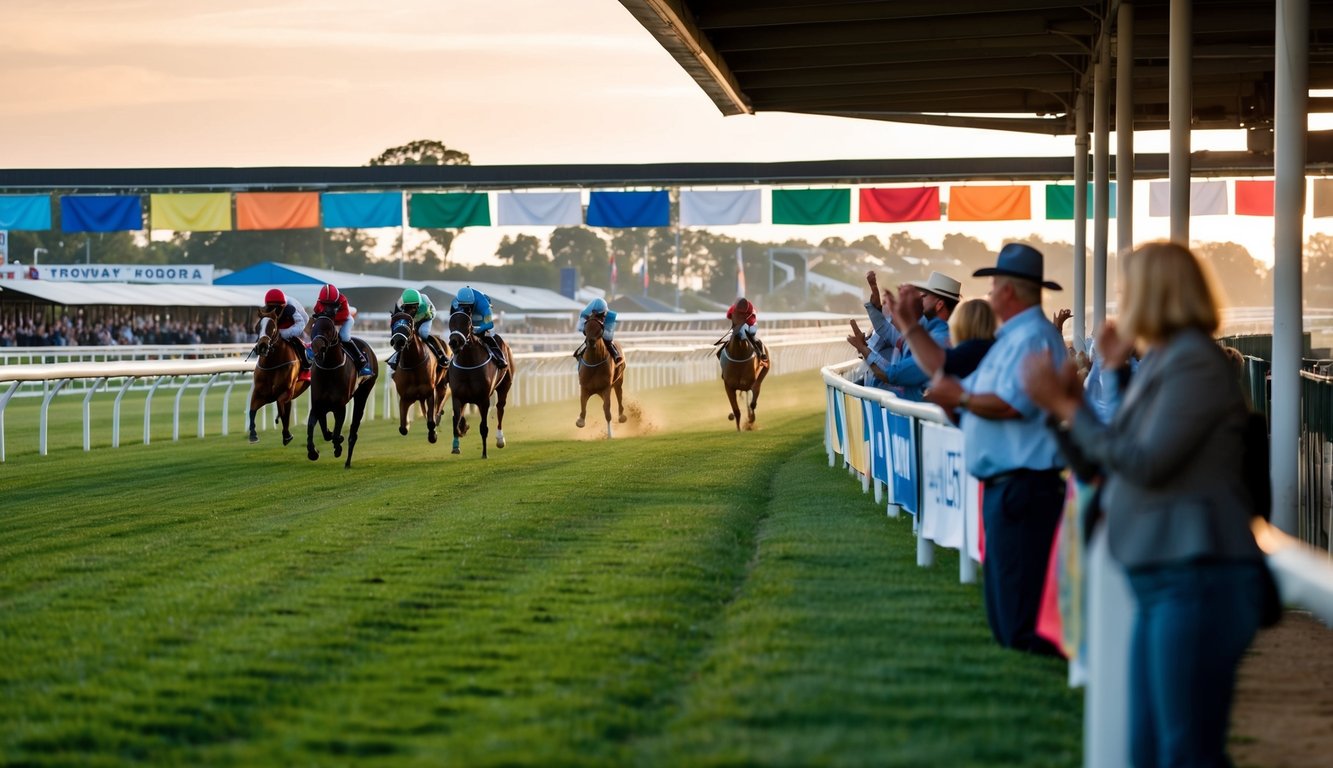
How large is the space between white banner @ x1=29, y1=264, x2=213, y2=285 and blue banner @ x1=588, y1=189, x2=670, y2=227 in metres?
30.1

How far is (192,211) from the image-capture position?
30.5 m

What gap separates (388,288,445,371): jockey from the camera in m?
17.0

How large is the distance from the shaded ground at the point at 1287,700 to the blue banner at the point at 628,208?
74.9ft

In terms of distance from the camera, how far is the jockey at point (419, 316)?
Answer: 1697cm

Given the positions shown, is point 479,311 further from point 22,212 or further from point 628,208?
point 22,212

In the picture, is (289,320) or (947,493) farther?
(289,320)

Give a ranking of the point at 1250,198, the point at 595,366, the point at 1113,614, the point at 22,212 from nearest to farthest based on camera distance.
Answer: the point at 1113,614 < the point at 595,366 < the point at 1250,198 < the point at 22,212

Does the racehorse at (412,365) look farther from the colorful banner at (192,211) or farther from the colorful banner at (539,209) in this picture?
the colorful banner at (192,211)

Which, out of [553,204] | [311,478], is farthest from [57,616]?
[553,204]

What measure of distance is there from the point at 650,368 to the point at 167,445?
1619 centimetres

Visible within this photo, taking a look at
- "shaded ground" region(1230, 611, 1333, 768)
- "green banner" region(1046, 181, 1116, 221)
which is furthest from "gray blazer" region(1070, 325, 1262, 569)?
"green banner" region(1046, 181, 1116, 221)

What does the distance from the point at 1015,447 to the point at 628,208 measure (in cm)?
2447

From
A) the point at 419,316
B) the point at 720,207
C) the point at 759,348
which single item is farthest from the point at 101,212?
the point at 419,316

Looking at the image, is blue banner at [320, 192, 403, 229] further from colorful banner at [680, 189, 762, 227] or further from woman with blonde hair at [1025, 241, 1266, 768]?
woman with blonde hair at [1025, 241, 1266, 768]
